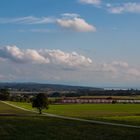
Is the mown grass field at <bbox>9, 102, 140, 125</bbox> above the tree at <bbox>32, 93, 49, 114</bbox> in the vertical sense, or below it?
below

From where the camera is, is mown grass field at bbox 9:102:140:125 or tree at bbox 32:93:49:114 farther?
tree at bbox 32:93:49:114

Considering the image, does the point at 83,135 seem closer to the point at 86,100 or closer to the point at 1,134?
the point at 1,134

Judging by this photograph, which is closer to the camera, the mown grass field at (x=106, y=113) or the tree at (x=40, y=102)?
the mown grass field at (x=106, y=113)

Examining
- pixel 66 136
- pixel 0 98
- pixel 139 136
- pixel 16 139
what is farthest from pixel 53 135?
pixel 0 98

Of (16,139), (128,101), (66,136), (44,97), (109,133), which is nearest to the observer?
(16,139)

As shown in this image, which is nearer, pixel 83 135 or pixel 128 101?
pixel 83 135

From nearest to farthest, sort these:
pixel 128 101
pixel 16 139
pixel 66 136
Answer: pixel 16 139, pixel 66 136, pixel 128 101

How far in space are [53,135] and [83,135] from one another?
262 centimetres

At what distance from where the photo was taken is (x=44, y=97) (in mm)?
83688

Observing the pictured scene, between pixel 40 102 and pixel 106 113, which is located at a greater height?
pixel 40 102

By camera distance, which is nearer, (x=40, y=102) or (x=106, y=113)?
(x=40, y=102)

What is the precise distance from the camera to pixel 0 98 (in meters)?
188

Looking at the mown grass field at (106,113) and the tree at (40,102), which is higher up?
the tree at (40,102)

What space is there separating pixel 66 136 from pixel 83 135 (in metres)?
1.65
